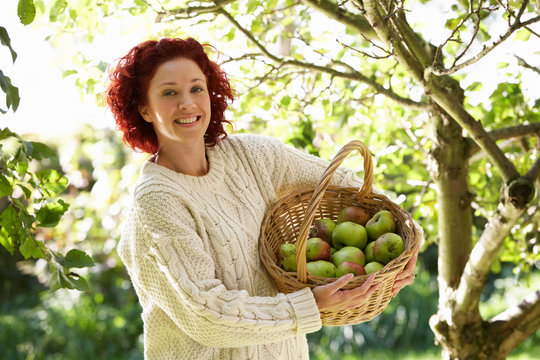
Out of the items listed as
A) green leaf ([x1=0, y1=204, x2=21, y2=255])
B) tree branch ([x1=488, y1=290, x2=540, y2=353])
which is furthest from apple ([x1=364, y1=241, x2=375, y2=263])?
green leaf ([x1=0, y1=204, x2=21, y2=255])

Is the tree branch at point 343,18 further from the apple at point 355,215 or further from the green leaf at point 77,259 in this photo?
the green leaf at point 77,259

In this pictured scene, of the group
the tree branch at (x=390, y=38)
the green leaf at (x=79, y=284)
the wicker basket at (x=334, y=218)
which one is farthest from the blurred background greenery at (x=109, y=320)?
the tree branch at (x=390, y=38)

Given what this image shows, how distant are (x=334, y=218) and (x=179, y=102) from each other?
0.67 metres

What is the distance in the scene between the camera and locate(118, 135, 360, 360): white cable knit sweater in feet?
5.08

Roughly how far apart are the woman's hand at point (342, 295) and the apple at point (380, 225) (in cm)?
29

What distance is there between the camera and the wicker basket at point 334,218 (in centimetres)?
157

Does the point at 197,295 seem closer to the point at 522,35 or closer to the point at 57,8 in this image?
the point at 57,8

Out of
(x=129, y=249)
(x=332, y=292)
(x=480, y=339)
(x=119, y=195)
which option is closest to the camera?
(x=332, y=292)

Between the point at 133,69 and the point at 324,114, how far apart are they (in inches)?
41.6

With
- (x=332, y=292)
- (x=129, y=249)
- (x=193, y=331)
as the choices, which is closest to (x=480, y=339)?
(x=332, y=292)

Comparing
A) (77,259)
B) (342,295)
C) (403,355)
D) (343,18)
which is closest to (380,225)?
(342,295)

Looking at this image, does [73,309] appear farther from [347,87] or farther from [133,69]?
[133,69]

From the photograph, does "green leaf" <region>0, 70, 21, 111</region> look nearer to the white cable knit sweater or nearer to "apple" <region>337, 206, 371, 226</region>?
the white cable knit sweater

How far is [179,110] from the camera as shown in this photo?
1732 mm
